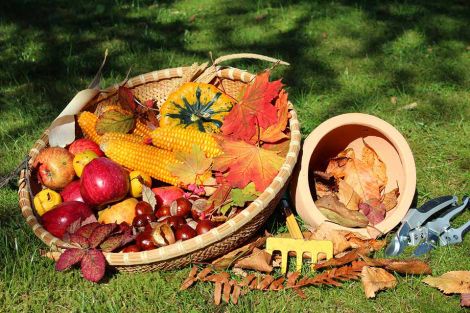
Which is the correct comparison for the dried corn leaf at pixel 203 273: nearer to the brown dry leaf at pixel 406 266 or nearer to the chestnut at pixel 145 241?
the chestnut at pixel 145 241

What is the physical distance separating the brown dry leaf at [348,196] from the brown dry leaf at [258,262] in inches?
21.0

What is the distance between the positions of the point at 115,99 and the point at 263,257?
4.18 feet

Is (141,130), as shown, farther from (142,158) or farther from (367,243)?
(367,243)

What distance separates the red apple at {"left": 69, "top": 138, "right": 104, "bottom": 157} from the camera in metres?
3.08

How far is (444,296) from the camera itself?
2516 millimetres

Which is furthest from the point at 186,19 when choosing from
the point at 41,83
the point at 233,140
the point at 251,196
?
the point at 251,196

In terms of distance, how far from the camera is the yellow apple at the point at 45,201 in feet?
9.38

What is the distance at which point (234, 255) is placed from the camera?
2.68 metres

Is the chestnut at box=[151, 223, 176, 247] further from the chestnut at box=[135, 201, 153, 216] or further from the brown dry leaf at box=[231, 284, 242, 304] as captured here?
the brown dry leaf at box=[231, 284, 242, 304]

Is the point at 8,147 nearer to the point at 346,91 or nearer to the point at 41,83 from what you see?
the point at 41,83

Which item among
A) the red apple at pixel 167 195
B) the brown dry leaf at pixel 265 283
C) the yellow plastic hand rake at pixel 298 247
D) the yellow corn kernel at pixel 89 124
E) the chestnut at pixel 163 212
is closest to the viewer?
the brown dry leaf at pixel 265 283

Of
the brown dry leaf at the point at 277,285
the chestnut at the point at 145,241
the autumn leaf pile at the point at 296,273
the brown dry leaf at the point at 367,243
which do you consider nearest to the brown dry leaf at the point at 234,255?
the autumn leaf pile at the point at 296,273

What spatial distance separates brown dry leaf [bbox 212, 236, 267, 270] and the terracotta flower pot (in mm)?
283

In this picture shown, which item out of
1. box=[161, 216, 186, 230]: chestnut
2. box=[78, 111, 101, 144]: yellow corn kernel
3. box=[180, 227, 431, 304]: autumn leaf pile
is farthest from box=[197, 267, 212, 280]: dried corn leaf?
box=[78, 111, 101, 144]: yellow corn kernel
